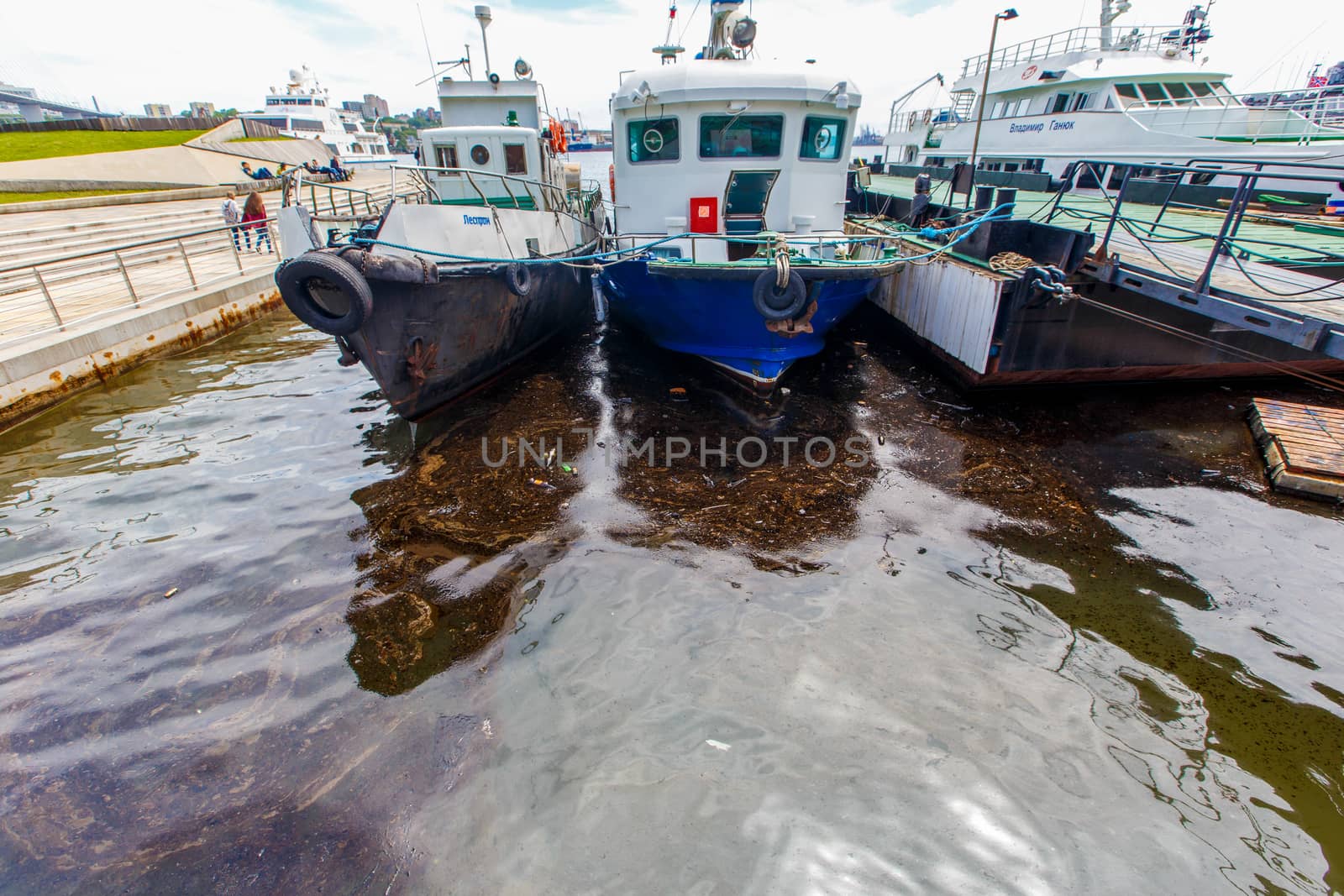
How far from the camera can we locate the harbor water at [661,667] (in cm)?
273

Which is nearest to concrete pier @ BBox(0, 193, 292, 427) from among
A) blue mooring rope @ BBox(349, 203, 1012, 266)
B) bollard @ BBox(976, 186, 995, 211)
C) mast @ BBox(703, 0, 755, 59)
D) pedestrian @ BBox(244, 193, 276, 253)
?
pedestrian @ BBox(244, 193, 276, 253)

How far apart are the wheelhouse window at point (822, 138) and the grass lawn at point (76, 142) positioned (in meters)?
27.3

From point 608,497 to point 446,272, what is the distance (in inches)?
132

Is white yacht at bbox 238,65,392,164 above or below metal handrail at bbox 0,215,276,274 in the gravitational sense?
above

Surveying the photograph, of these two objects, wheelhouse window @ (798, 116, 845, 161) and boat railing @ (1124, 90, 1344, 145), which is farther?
boat railing @ (1124, 90, 1344, 145)

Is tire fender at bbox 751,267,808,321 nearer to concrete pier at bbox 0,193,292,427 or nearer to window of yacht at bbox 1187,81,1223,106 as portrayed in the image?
concrete pier at bbox 0,193,292,427

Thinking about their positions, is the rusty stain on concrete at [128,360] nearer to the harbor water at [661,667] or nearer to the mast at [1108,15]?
the harbor water at [661,667]

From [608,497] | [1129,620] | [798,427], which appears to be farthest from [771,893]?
[798,427]

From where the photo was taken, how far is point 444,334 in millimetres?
6953

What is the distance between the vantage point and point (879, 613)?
416 centimetres

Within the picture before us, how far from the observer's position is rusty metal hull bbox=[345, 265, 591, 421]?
6191mm

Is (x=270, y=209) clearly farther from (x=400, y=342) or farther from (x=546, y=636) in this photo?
(x=546, y=636)

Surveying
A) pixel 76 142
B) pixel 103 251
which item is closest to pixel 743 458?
pixel 103 251

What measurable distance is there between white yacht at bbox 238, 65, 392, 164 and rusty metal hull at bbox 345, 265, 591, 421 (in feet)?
141
